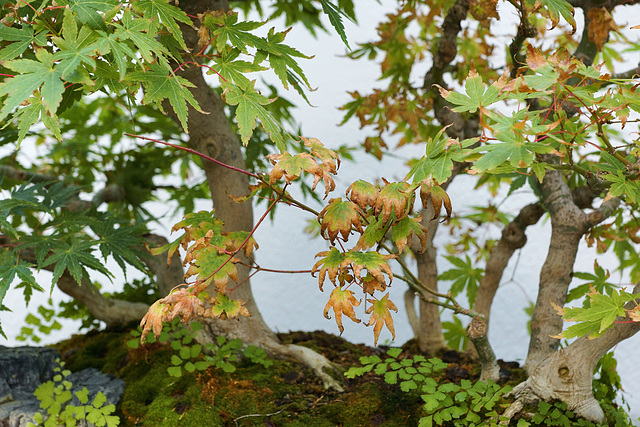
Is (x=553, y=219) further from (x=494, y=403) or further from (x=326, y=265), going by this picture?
(x=326, y=265)

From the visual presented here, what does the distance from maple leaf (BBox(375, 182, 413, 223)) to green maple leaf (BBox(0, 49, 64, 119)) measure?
477 millimetres

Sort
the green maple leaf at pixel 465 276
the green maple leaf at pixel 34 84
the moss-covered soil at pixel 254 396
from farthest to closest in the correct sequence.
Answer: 1. the green maple leaf at pixel 465 276
2. the moss-covered soil at pixel 254 396
3. the green maple leaf at pixel 34 84

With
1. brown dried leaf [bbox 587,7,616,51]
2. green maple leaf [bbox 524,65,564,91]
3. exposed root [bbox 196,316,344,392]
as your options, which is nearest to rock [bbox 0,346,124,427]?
exposed root [bbox 196,316,344,392]

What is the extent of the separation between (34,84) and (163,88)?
0.21 m

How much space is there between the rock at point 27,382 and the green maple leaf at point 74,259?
36 centimetres

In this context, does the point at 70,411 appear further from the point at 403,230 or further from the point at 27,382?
the point at 403,230

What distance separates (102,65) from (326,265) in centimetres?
48

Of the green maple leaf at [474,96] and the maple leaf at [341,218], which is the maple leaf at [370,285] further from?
the green maple leaf at [474,96]

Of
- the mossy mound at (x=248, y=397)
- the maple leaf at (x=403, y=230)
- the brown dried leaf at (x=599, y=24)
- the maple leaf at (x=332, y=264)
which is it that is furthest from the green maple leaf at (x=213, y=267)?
the brown dried leaf at (x=599, y=24)

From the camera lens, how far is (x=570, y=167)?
0.95 metres

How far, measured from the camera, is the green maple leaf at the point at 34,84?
74 centimetres

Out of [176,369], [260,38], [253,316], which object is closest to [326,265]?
[260,38]

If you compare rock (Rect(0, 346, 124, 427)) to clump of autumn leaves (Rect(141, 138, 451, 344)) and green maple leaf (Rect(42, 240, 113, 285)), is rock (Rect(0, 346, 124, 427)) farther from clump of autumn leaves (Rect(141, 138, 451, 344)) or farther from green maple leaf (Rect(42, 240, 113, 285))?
clump of autumn leaves (Rect(141, 138, 451, 344))

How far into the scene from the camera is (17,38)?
872mm
